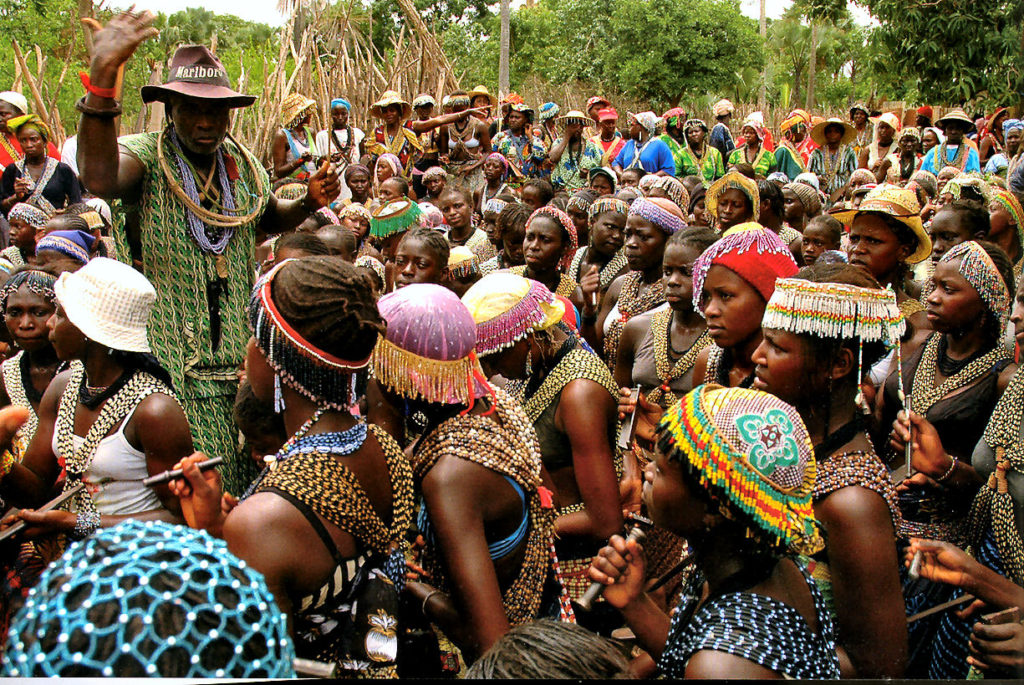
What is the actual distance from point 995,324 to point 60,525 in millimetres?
3644

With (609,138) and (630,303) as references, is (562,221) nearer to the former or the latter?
(630,303)

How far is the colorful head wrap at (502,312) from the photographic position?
10.9ft

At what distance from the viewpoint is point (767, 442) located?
1.97m

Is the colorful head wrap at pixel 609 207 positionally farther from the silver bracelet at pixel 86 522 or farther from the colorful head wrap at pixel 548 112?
the colorful head wrap at pixel 548 112

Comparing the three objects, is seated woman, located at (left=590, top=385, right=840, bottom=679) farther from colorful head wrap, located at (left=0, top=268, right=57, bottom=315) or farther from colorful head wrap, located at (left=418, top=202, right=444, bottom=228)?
colorful head wrap, located at (left=418, top=202, right=444, bottom=228)

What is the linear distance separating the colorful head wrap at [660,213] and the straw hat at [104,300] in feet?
10.5

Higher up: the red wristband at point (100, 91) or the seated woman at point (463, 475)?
the red wristband at point (100, 91)

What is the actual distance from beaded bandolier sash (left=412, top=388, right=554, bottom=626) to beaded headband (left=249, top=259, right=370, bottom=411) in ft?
1.36

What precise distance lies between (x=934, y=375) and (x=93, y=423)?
3.24 m

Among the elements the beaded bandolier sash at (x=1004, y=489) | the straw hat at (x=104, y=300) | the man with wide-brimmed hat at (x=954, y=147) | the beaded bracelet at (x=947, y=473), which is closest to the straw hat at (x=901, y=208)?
the beaded bandolier sash at (x=1004, y=489)

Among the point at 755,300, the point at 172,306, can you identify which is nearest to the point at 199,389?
the point at 172,306

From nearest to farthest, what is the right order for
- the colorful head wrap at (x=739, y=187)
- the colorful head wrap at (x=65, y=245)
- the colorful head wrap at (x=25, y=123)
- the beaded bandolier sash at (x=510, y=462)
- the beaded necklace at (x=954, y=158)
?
the beaded bandolier sash at (x=510, y=462)
the colorful head wrap at (x=65, y=245)
the colorful head wrap at (x=739, y=187)
the colorful head wrap at (x=25, y=123)
the beaded necklace at (x=954, y=158)

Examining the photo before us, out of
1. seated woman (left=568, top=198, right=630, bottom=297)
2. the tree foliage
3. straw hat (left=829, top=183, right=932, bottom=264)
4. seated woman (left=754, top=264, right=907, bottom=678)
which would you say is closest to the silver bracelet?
seated woman (left=754, top=264, right=907, bottom=678)

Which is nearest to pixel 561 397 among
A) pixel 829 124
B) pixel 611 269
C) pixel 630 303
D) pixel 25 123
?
pixel 630 303
